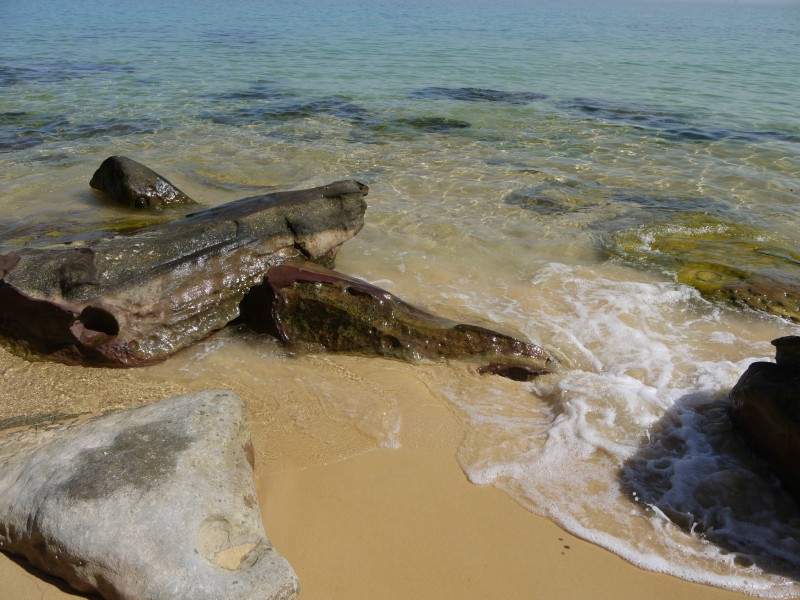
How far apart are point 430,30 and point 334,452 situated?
1075 inches

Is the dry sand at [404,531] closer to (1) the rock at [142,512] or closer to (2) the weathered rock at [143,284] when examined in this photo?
(1) the rock at [142,512]

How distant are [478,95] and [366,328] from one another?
11517 millimetres

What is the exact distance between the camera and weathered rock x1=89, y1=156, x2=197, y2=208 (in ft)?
25.0

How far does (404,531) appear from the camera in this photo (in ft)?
10.7

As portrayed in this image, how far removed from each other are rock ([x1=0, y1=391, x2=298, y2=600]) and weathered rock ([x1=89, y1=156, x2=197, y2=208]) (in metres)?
4.84

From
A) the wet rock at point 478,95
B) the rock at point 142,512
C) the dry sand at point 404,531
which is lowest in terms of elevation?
the dry sand at point 404,531

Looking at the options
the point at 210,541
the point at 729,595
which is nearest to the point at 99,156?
the point at 210,541

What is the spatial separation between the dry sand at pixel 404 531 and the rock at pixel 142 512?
222 mm

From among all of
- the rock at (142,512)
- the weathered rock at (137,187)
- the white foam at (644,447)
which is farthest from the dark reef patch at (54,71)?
the rock at (142,512)

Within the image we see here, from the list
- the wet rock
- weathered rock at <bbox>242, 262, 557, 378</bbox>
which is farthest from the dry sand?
the wet rock

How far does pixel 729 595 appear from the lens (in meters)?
3.00

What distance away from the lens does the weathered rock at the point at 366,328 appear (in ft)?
15.5

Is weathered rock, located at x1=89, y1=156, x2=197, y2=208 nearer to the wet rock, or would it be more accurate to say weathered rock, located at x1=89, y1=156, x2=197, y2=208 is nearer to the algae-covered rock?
the algae-covered rock

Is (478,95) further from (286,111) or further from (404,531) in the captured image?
(404,531)
